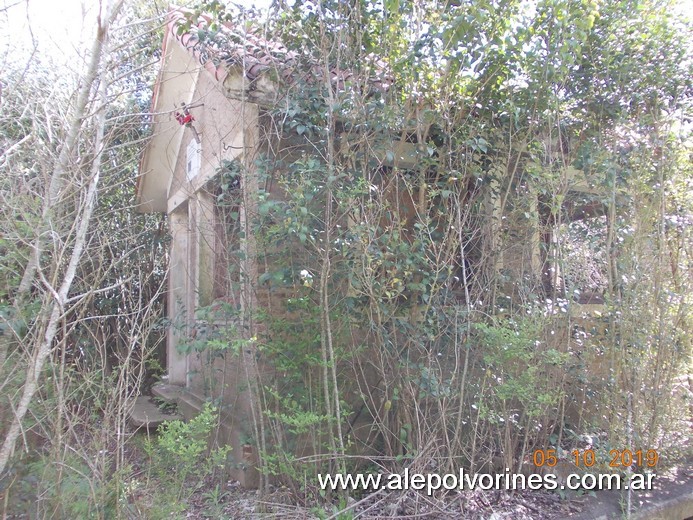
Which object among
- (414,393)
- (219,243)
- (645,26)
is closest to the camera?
(414,393)

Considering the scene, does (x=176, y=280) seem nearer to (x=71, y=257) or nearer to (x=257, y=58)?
(x=257, y=58)

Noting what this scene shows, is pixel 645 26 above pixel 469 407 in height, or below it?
above

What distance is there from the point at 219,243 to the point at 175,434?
1.76m

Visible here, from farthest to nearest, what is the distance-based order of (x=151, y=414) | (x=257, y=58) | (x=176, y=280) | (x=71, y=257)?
(x=176, y=280) < (x=151, y=414) < (x=257, y=58) < (x=71, y=257)

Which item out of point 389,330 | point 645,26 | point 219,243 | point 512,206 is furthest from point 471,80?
point 219,243

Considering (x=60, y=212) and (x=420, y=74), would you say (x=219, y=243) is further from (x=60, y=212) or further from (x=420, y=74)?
(x=420, y=74)

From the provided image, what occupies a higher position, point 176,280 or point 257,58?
point 257,58

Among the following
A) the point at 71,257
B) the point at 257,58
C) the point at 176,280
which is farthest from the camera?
the point at 176,280

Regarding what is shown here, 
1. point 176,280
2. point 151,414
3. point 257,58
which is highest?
point 257,58

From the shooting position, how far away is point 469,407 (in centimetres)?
435

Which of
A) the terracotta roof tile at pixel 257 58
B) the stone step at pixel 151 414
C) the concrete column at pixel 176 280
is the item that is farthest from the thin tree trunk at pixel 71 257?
the concrete column at pixel 176 280

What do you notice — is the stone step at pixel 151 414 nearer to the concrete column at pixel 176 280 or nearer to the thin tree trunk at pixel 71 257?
the concrete column at pixel 176 280

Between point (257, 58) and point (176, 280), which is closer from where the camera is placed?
point (257, 58)

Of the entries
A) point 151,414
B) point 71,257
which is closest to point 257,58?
point 71,257
